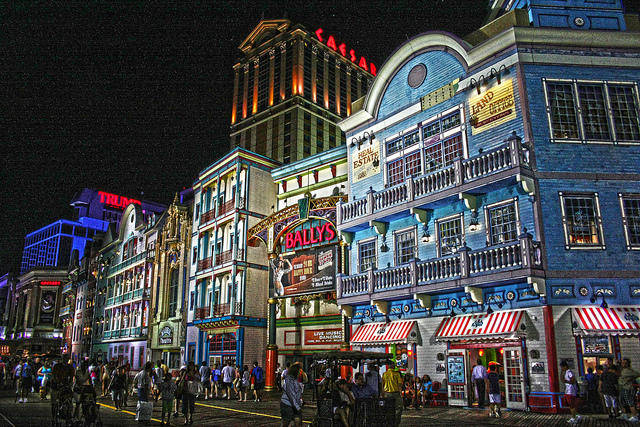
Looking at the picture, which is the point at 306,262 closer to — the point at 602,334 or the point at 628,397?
the point at 602,334

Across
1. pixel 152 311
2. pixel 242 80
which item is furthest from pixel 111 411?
pixel 242 80

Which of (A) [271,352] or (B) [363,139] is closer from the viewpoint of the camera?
(B) [363,139]

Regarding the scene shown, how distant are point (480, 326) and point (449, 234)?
4489mm

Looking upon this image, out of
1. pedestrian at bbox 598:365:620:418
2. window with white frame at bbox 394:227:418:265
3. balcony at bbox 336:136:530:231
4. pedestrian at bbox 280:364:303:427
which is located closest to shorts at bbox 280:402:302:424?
pedestrian at bbox 280:364:303:427

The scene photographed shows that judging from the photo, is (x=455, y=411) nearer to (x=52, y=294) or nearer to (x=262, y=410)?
(x=262, y=410)

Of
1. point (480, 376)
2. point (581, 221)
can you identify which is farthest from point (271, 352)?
point (581, 221)

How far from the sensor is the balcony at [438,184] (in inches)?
760

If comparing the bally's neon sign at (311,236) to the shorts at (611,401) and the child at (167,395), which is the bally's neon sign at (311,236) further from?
the shorts at (611,401)

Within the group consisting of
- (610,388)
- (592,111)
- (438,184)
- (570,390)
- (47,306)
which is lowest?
(570,390)

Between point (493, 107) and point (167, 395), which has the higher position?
point (493, 107)

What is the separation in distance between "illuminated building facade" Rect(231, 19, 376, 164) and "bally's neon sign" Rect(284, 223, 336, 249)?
44351 millimetres

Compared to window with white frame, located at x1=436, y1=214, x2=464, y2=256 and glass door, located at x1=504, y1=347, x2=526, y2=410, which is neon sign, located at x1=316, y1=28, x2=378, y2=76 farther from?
glass door, located at x1=504, y1=347, x2=526, y2=410

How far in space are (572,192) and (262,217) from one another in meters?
22.1

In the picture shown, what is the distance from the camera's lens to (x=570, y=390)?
16.0m
